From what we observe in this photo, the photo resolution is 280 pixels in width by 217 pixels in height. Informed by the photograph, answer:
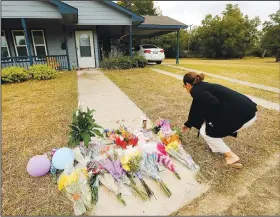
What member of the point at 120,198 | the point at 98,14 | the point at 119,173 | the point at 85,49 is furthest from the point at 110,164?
the point at 85,49

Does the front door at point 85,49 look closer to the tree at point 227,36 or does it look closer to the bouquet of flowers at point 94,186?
the bouquet of flowers at point 94,186

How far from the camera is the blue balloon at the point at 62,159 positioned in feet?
8.51

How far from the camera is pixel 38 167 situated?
2.59 metres

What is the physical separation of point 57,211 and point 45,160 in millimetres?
716

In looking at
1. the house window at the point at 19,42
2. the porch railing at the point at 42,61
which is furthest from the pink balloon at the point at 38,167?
the house window at the point at 19,42

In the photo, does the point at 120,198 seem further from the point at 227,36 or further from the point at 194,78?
the point at 227,36

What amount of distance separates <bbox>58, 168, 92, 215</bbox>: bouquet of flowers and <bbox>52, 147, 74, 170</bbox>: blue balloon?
0.15 meters

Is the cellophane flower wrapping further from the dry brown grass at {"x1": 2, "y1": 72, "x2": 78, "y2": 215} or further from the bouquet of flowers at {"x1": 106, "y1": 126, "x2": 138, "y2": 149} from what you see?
the dry brown grass at {"x1": 2, "y1": 72, "x2": 78, "y2": 215}

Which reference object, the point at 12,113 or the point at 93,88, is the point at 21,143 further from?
the point at 93,88

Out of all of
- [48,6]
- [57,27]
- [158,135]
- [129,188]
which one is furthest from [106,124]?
[57,27]

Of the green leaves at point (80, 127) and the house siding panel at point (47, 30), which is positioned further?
the house siding panel at point (47, 30)

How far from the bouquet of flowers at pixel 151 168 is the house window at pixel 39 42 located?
12303 mm

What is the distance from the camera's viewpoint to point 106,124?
4125 millimetres

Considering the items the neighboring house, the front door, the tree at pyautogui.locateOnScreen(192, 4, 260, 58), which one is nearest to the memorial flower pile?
the neighboring house
